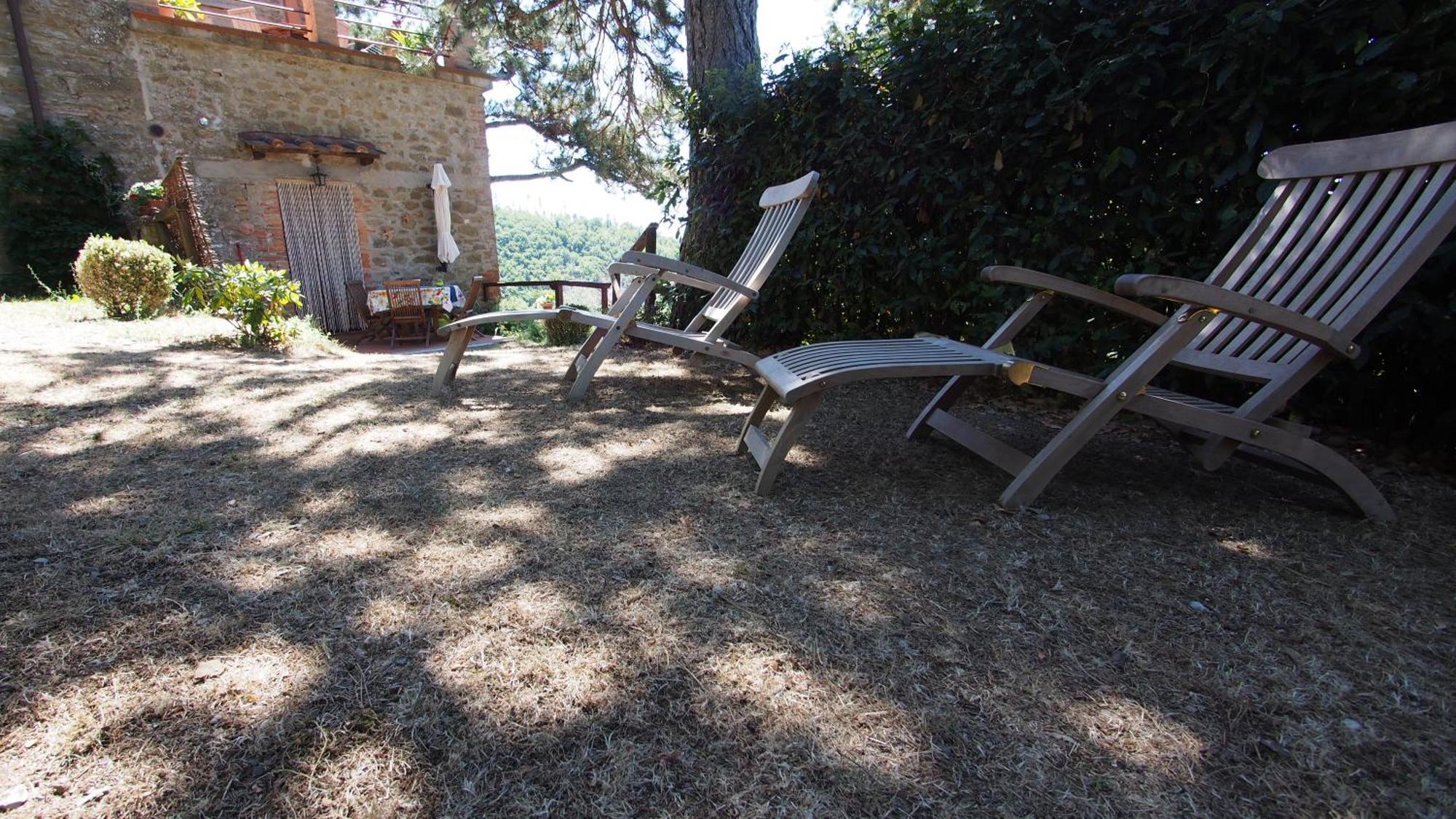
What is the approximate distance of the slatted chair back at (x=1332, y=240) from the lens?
173cm

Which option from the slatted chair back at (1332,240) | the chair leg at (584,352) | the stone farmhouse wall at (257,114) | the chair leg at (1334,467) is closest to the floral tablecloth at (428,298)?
the stone farmhouse wall at (257,114)

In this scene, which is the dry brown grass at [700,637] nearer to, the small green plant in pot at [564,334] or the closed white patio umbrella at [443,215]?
the small green plant in pot at [564,334]

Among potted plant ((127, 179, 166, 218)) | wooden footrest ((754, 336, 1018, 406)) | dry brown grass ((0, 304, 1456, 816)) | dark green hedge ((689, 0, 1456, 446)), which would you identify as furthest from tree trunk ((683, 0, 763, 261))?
potted plant ((127, 179, 166, 218))

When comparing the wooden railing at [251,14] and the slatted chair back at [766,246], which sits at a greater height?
the wooden railing at [251,14]

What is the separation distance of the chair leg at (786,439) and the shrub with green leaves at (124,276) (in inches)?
245

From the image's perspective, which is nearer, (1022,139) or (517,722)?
(517,722)

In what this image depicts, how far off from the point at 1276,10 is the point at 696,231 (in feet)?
11.9

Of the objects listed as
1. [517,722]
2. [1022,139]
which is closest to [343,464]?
[517,722]

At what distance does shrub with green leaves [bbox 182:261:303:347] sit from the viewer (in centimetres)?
484

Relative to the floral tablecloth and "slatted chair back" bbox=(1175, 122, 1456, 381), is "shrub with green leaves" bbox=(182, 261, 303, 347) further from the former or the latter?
"slatted chair back" bbox=(1175, 122, 1456, 381)

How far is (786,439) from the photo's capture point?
6.61 feet

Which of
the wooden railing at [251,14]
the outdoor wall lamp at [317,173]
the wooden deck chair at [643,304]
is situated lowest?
the wooden deck chair at [643,304]

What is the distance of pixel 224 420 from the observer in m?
2.84

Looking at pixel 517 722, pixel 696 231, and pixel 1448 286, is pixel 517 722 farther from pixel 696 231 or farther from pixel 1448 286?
pixel 696 231
